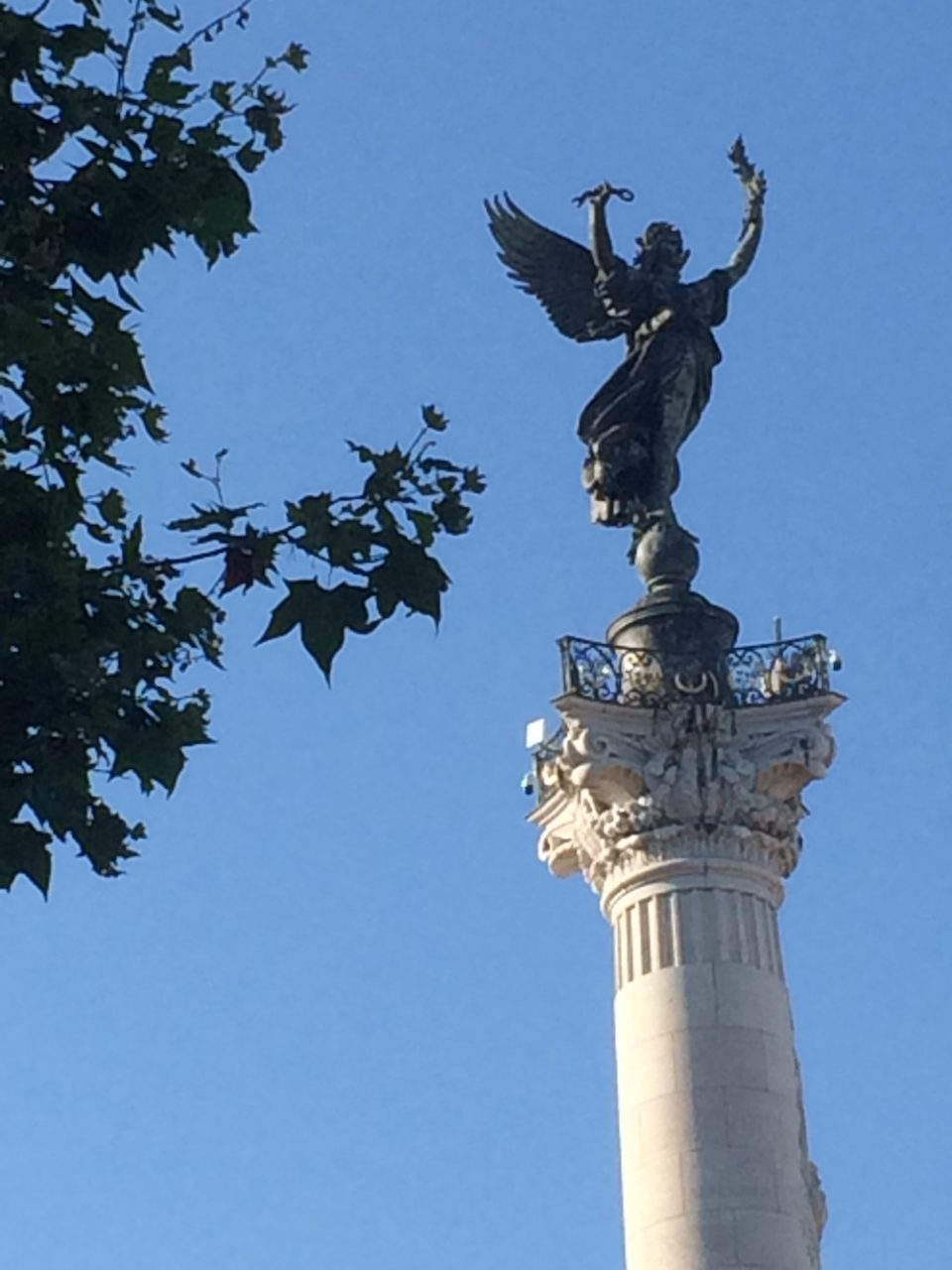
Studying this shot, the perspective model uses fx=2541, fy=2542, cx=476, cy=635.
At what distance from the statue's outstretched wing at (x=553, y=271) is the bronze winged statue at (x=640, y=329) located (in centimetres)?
1

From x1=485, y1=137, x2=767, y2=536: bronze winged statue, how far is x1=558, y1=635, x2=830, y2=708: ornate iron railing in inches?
95.4

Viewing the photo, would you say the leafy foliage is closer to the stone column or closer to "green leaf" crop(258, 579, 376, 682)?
"green leaf" crop(258, 579, 376, 682)

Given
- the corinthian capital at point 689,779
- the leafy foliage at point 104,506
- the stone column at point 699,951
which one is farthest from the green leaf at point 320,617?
the corinthian capital at point 689,779

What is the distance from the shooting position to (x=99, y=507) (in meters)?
9.87

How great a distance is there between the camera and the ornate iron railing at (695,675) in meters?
28.1

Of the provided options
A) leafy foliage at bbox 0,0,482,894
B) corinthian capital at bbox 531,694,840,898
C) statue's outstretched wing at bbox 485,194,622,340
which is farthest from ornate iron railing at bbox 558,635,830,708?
leafy foliage at bbox 0,0,482,894

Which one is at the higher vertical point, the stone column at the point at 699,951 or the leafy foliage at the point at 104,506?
the stone column at the point at 699,951

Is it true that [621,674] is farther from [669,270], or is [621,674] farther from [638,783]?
[669,270]

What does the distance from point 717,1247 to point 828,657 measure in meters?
7.41

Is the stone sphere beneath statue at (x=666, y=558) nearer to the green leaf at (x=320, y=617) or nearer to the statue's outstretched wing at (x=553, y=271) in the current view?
the statue's outstretched wing at (x=553, y=271)

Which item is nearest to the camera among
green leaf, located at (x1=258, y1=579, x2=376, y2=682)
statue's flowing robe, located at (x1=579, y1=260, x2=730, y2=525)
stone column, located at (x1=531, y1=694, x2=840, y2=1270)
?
green leaf, located at (x1=258, y1=579, x2=376, y2=682)

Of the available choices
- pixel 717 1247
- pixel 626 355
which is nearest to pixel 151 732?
pixel 717 1247

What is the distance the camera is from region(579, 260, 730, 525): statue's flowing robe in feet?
102

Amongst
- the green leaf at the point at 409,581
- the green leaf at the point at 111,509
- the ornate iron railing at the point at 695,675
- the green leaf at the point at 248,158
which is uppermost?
the ornate iron railing at the point at 695,675
